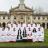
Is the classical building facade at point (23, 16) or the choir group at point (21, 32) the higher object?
the classical building facade at point (23, 16)

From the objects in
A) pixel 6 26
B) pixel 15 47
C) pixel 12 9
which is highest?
pixel 12 9

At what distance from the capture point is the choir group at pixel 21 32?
21.4 feet

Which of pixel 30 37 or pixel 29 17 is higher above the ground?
pixel 29 17

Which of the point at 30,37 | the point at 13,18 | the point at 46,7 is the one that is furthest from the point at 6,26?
the point at 46,7

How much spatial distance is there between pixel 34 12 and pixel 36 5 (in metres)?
0.19

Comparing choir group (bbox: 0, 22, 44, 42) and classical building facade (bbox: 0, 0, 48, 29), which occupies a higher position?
classical building facade (bbox: 0, 0, 48, 29)

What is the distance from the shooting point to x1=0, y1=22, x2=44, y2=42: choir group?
6535 millimetres

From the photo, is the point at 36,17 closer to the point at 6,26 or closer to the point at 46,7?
the point at 46,7

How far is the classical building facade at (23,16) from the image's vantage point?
6.57 meters

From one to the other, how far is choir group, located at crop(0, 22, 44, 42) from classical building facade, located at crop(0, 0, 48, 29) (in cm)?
11

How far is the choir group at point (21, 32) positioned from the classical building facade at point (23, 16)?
4.4 inches

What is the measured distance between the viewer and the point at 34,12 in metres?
6.63

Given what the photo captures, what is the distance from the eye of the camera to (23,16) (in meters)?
6.61

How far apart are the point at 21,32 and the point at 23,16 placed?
423mm
